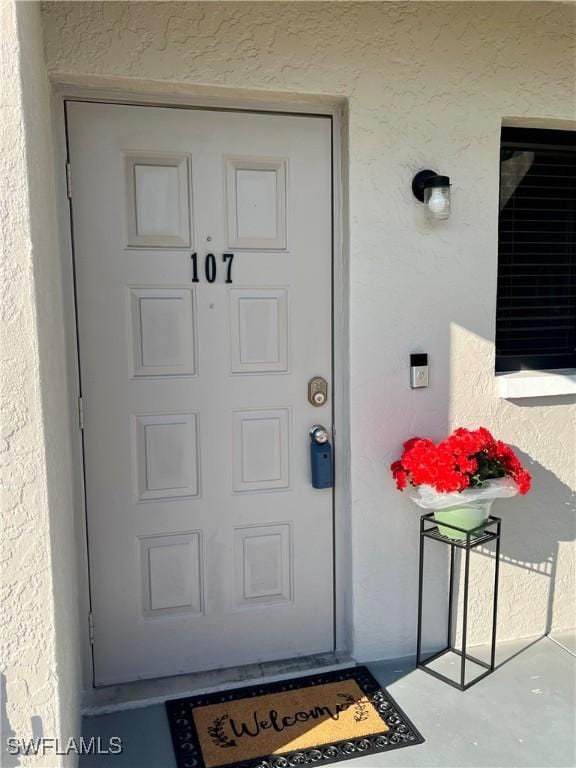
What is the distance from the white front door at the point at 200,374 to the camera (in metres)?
2.57

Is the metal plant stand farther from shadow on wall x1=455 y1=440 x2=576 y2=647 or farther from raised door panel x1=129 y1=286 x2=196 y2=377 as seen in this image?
raised door panel x1=129 y1=286 x2=196 y2=377

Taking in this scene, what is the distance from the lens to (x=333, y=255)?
2.80m

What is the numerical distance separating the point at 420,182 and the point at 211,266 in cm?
101

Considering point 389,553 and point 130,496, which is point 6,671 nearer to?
point 130,496

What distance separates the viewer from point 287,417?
2.83 metres

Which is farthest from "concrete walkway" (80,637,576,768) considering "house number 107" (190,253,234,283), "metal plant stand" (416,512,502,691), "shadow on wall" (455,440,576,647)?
"house number 107" (190,253,234,283)

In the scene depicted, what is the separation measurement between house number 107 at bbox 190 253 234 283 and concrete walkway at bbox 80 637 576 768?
6.09ft

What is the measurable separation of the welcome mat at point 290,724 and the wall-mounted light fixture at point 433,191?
2145 mm

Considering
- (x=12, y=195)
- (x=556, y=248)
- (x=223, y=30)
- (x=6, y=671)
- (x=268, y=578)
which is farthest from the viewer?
(x=556, y=248)

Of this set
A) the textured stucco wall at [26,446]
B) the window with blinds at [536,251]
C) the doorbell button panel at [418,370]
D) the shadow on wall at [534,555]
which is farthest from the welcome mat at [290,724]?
the window with blinds at [536,251]

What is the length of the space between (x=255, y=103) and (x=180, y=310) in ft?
3.15

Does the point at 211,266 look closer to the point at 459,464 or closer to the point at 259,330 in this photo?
the point at 259,330

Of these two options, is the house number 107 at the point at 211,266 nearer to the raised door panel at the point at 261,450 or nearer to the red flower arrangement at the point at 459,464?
the raised door panel at the point at 261,450

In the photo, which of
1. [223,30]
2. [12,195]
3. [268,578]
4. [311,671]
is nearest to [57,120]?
[223,30]
